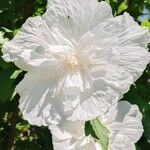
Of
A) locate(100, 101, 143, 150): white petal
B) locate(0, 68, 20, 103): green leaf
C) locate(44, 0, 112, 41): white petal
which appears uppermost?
locate(44, 0, 112, 41): white petal

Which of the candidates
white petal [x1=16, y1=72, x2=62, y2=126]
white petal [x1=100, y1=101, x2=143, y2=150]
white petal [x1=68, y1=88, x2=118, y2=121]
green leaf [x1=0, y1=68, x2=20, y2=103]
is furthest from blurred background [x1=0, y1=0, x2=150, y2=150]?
white petal [x1=68, y1=88, x2=118, y2=121]

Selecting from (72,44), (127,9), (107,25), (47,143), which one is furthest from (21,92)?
(47,143)

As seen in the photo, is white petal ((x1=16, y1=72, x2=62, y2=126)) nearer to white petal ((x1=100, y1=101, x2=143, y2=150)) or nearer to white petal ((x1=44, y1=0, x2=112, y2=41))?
white petal ((x1=44, y1=0, x2=112, y2=41))

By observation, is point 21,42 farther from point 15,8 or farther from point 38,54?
point 15,8

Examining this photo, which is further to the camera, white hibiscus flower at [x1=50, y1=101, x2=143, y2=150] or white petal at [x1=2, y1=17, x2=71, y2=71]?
white hibiscus flower at [x1=50, y1=101, x2=143, y2=150]

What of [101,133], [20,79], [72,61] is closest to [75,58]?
[72,61]

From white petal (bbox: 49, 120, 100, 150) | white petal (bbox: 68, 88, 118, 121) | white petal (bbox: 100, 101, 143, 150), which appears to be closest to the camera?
white petal (bbox: 68, 88, 118, 121)

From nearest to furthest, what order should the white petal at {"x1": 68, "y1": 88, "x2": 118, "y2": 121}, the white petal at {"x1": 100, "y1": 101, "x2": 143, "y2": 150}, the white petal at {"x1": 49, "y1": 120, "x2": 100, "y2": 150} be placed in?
Answer: the white petal at {"x1": 68, "y1": 88, "x2": 118, "y2": 121} → the white petal at {"x1": 49, "y1": 120, "x2": 100, "y2": 150} → the white petal at {"x1": 100, "y1": 101, "x2": 143, "y2": 150}

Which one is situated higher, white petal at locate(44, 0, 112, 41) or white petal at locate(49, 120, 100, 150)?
white petal at locate(44, 0, 112, 41)
